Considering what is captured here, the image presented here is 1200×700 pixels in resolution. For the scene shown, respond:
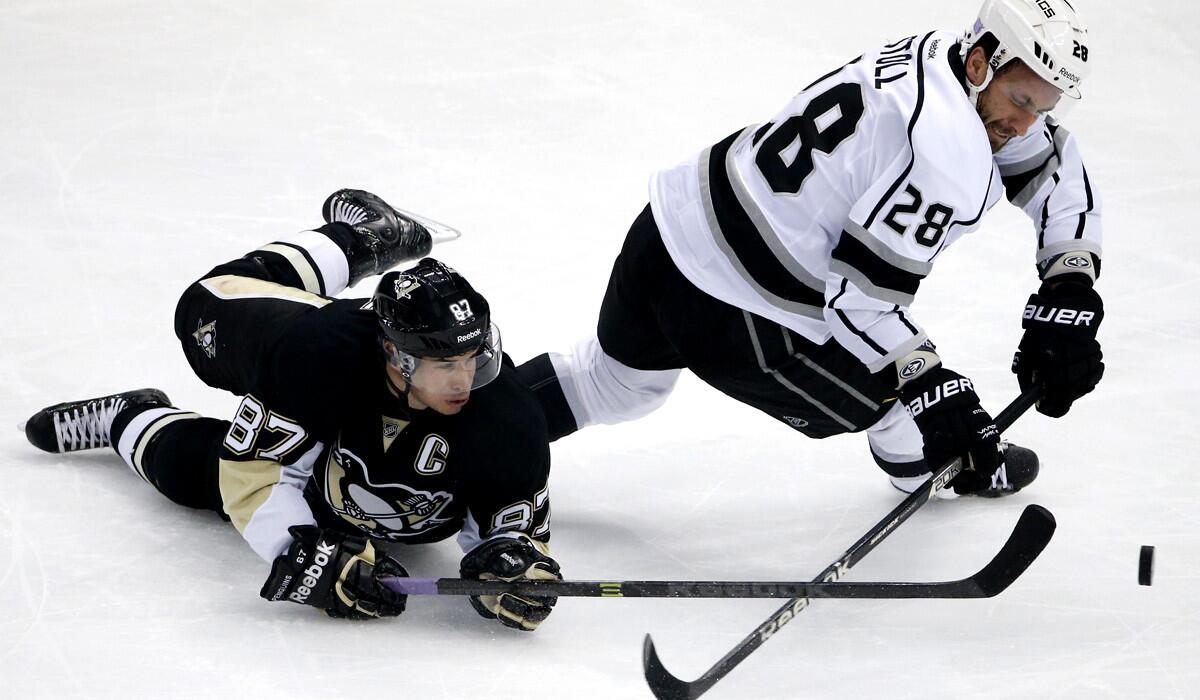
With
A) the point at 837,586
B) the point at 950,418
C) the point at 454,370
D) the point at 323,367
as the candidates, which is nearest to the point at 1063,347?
the point at 950,418

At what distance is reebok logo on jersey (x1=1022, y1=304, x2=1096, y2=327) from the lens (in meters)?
3.05

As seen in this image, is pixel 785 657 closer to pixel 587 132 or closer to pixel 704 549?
pixel 704 549

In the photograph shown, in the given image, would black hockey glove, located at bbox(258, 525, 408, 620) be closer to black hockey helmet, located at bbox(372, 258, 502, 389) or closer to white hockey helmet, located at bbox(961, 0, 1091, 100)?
black hockey helmet, located at bbox(372, 258, 502, 389)

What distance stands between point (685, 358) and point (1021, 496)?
933mm

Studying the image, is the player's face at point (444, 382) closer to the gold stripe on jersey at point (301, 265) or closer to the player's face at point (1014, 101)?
the gold stripe on jersey at point (301, 265)

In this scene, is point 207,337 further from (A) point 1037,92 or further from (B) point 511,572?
(A) point 1037,92

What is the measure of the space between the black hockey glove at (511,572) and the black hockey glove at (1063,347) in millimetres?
1090

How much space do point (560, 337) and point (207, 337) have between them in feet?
3.76

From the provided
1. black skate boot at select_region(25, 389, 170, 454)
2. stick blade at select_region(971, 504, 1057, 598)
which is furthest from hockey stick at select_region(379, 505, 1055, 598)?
black skate boot at select_region(25, 389, 170, 454)

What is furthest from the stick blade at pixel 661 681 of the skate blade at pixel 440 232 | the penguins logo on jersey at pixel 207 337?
the skate blade at pixel 440 232

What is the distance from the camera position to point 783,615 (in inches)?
108

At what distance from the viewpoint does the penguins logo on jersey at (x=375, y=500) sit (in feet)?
9.66

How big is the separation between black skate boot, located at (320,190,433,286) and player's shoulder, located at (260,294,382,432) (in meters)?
0.90

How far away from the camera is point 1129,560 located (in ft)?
10.3
